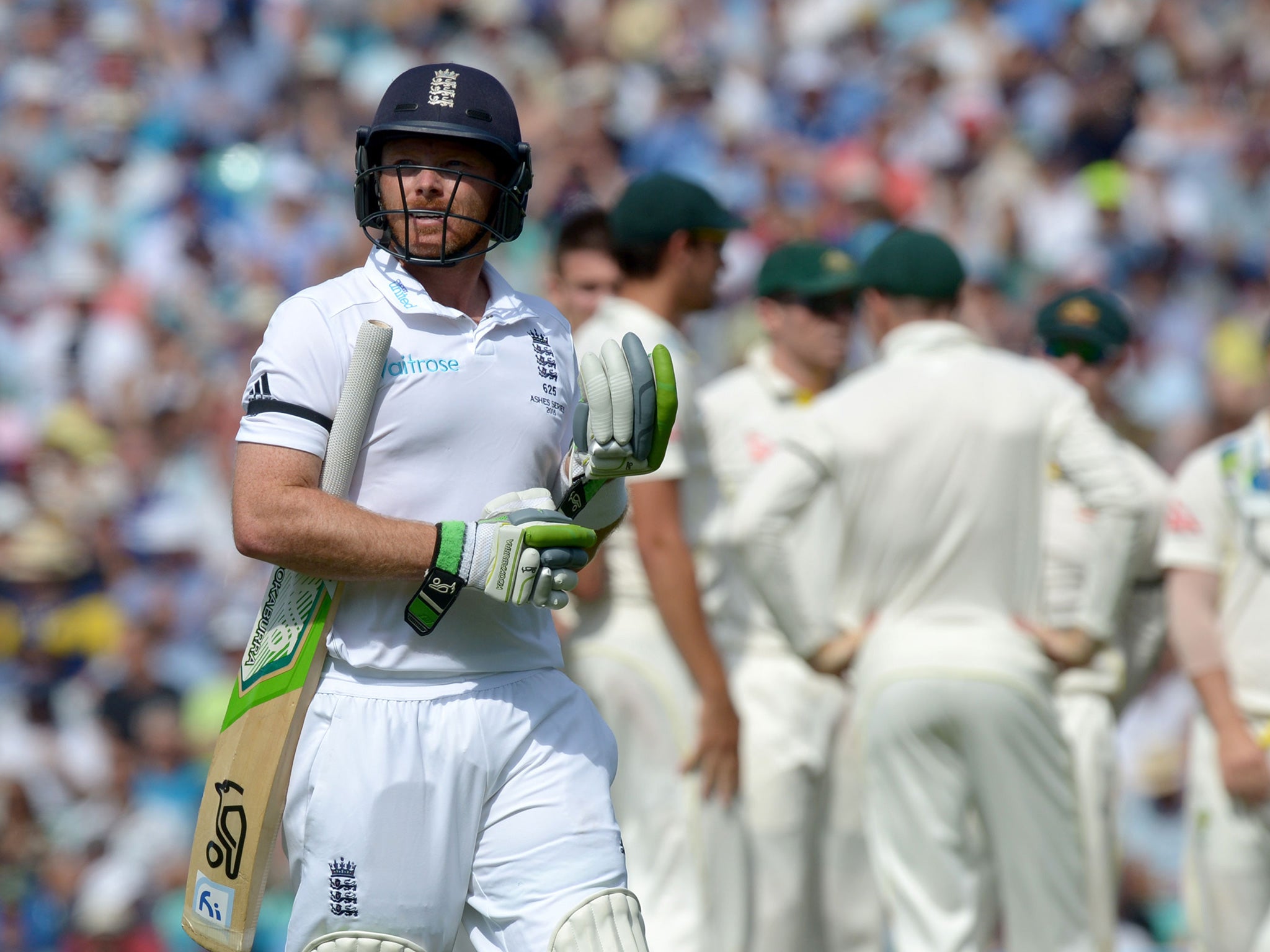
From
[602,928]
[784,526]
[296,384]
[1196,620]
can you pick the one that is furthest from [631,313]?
[602,928]

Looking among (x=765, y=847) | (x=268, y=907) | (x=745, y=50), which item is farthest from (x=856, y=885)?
(x=745, y=50)

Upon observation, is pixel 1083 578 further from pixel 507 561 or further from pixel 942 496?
pixel 507 561

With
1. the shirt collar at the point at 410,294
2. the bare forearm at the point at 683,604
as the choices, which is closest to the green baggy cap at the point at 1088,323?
the bare forearm at the point at 683,604

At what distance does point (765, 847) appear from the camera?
19.4 ft

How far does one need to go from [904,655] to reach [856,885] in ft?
4.10

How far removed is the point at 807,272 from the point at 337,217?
20.7ft

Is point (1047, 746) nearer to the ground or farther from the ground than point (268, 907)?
farther from the ground

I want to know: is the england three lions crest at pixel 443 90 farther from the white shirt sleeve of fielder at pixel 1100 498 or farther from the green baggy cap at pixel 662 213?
the white shirt sleeve of fielder at pixel 1100 498

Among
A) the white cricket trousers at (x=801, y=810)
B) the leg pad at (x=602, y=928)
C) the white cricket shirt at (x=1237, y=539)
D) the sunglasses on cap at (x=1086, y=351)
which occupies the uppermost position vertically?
the sunglasses on cap at (x=1086, y=351)

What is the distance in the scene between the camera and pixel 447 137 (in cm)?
333

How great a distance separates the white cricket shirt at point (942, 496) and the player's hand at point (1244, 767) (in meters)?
0.61

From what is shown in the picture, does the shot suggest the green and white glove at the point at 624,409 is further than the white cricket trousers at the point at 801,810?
No

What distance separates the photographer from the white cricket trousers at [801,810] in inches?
233

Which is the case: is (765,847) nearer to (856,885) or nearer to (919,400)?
(856,885)
